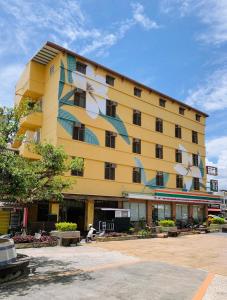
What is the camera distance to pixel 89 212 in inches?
1148

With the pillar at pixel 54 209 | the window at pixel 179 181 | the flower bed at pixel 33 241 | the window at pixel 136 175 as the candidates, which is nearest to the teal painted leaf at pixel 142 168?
the window at pixel 136 175

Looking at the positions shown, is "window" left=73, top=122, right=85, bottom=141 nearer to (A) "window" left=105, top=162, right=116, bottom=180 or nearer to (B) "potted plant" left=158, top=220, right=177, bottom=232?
(A) "window" left=105, top=162, right=116, bottom=180

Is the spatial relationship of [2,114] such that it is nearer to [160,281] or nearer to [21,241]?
[160,281]

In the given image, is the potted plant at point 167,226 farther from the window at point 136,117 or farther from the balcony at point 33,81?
the balcony at point 33,81

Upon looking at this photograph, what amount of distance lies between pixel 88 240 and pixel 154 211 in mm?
13776

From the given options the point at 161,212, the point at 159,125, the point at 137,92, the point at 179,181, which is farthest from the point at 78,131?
the point at 179,181

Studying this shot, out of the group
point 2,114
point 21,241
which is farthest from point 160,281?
point 21,241

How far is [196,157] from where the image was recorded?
4262 cm

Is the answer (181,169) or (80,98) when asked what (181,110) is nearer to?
(181,169)

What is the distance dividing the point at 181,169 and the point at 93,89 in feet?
50.8

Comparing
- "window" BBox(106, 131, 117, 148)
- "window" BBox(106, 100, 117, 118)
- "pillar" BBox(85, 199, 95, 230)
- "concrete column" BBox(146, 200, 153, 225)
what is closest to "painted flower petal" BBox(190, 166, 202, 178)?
"concrete column" BBox(146, 200, 153, 225)

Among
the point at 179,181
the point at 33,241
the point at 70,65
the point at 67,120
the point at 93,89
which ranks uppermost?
the point at 70,65

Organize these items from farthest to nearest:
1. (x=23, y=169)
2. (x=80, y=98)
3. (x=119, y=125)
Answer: (x=119, y=125) → (x=80, y=98) → (x=23, y=169)

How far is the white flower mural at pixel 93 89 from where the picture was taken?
30312 mm
